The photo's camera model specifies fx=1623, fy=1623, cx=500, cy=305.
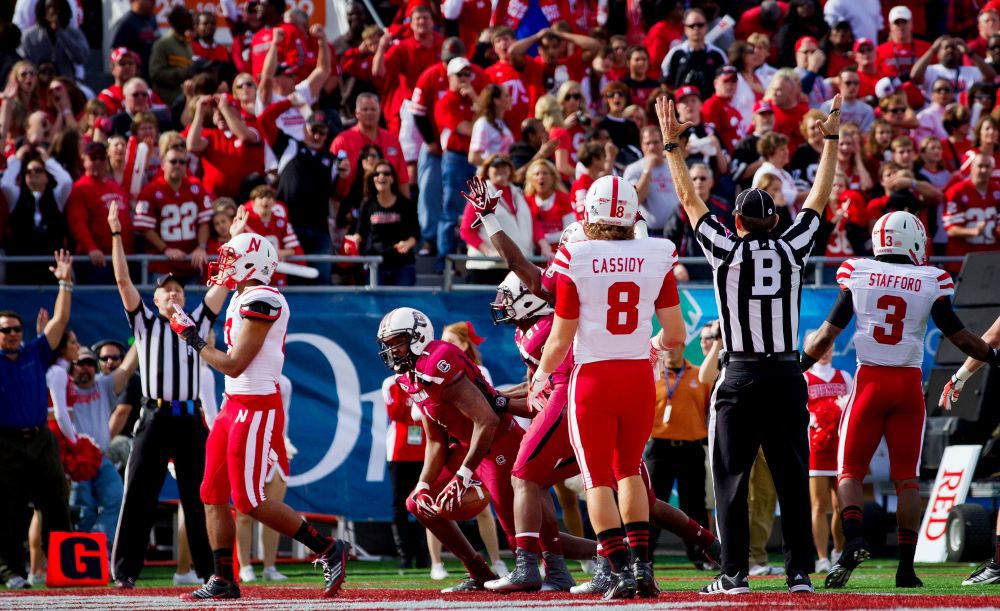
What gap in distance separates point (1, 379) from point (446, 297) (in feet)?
11.9

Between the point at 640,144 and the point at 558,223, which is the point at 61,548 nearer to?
the point at 558,223

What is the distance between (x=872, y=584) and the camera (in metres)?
8.87

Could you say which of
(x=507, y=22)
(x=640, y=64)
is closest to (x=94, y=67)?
(x=507, y=22)

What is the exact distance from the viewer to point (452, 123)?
46.3 ft

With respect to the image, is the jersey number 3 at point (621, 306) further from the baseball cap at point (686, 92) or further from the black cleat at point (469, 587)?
the baseball cap at point (686, 92)

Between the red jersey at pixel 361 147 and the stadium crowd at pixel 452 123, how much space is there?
0.02m

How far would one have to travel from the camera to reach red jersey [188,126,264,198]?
1370cm

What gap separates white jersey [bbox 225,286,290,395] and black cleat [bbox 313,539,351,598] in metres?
0.88

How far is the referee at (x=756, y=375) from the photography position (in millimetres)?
7648

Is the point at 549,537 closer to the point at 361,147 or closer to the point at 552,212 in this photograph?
the point at 552,212

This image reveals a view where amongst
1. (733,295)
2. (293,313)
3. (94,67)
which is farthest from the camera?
(94,67)

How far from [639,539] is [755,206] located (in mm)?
1710

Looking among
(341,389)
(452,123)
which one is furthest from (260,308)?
(452,123)

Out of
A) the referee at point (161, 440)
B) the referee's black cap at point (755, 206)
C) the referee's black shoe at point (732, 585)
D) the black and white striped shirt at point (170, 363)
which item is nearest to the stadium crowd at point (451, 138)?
the referee at point (161, 440)
